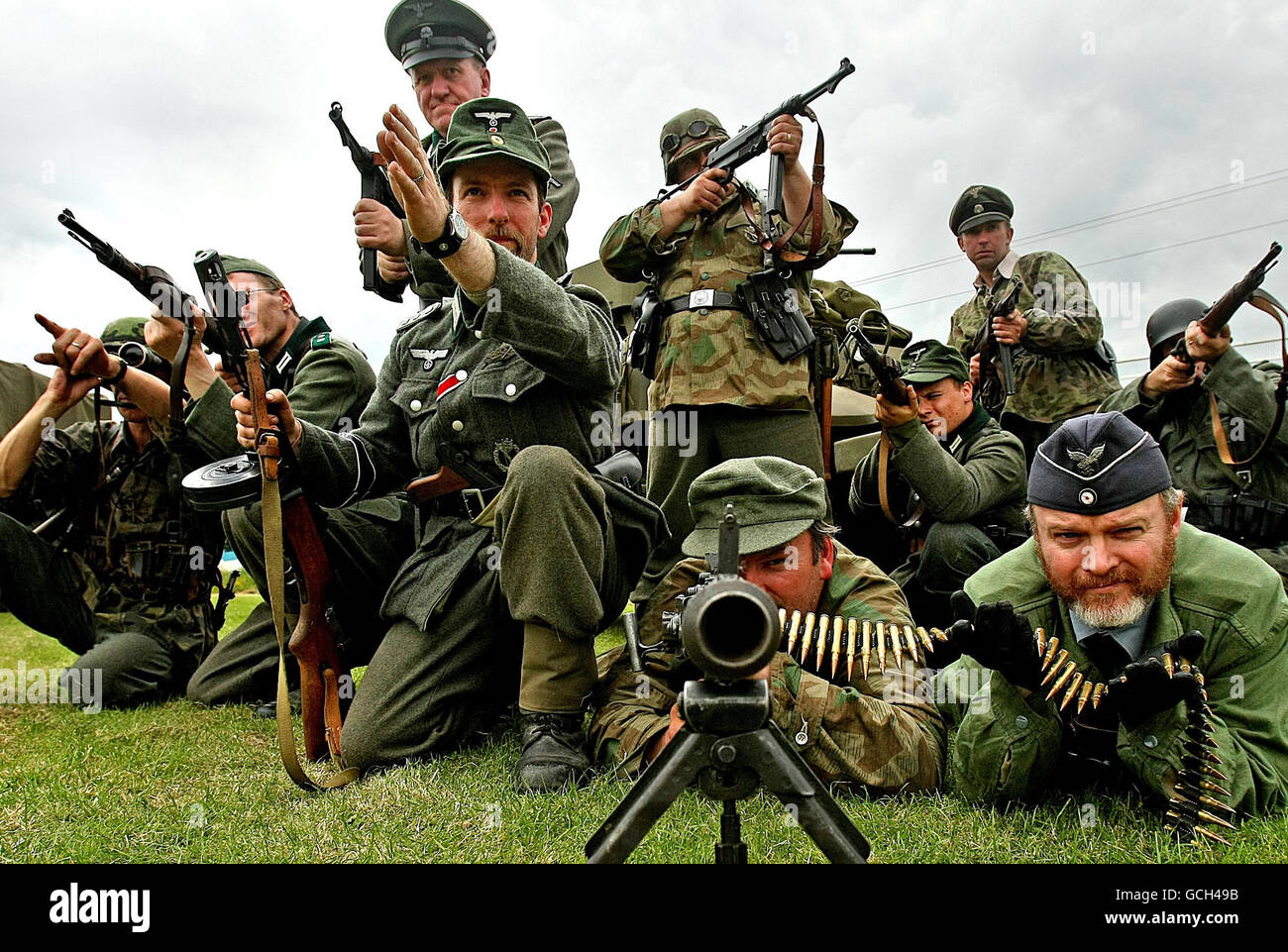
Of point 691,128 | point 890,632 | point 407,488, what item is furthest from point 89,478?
point 890,632

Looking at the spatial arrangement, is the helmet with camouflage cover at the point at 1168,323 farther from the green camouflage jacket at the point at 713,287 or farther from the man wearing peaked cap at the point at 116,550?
the man wearing peaked cap at the point at 116,550

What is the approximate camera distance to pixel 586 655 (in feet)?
10.7

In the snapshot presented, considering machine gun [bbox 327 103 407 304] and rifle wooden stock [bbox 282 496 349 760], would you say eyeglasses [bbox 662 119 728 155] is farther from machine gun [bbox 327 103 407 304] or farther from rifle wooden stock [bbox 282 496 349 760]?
rifle wooden stock [bbox 282 496 349 760]

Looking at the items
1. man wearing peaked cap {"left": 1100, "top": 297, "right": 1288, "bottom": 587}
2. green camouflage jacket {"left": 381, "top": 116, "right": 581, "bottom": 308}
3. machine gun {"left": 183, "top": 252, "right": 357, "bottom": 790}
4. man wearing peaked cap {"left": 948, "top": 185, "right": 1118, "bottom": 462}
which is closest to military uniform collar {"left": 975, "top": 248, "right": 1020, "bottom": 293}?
man wearing peaked cap {"left": 948, "top": 185, "right": 1118, "bottom": 462}

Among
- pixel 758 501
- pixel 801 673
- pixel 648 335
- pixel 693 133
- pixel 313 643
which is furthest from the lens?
pixel 693 133

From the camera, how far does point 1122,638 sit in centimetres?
269

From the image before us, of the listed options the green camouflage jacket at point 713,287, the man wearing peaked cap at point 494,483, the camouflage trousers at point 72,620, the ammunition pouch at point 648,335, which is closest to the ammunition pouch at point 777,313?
the green camouflage jacket at point 713,287

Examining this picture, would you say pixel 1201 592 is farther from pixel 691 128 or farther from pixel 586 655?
pixel 691 128

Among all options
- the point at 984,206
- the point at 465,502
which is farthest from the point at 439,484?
the point at 984,206

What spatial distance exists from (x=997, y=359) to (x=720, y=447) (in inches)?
A: 86.0

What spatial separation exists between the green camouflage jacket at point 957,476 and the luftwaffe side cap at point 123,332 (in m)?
4.00

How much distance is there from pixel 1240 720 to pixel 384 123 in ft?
9.05

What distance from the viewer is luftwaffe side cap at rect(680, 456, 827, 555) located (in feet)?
10.1

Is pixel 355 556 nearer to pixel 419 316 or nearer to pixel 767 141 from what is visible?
pixel 419 316
